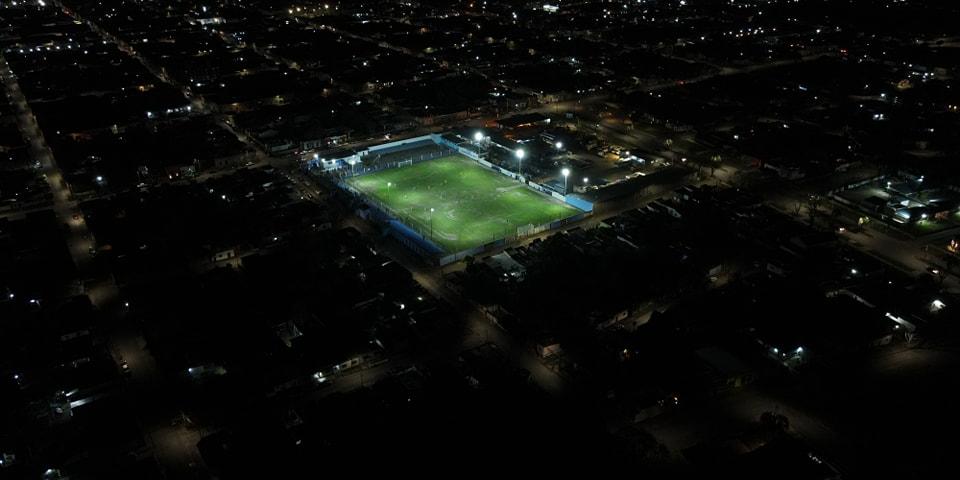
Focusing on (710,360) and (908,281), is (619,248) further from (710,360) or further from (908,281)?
(908,281)

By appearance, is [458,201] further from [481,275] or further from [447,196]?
[481,275]

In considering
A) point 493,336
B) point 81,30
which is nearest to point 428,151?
point 493,336

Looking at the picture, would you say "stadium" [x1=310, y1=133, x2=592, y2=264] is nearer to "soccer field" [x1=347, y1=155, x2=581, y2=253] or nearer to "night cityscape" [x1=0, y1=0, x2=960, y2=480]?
"soccer field" [x1=347, y1=155, x2=581, y2=253]

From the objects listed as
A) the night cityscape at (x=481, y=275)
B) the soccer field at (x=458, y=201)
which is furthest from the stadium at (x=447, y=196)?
the night cityscape at (x=481, y=275)

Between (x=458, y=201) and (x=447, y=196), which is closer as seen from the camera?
(x=458, y=201)

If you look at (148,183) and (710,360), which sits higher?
(710,360)

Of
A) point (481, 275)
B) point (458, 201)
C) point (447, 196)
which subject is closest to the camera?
point (481, 275)

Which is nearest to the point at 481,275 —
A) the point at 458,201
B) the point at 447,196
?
the point at 458,201

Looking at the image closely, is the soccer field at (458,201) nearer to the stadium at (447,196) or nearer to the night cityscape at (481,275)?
the stadium at (447,196)

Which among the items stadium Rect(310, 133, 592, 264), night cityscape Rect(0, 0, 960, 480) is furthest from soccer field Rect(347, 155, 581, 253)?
night cityscape Rect(0, 0, 960, 480)
